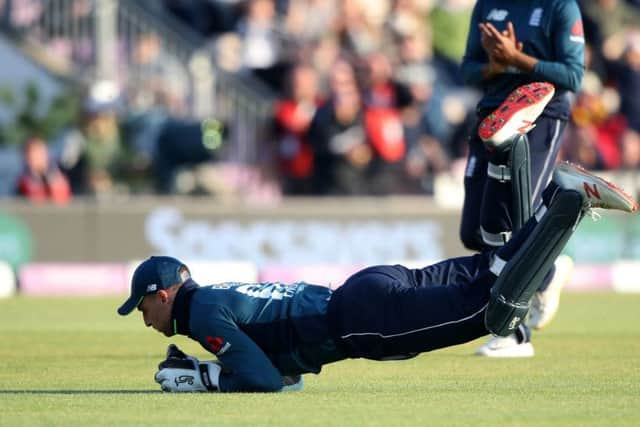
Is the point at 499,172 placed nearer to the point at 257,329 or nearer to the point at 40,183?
the point at 257,329

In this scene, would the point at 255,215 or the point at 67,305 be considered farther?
the point at 255,215

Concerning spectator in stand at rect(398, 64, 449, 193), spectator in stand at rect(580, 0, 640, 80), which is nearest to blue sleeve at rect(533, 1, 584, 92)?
spectator in stand at rect(398, 64, 449, 193)

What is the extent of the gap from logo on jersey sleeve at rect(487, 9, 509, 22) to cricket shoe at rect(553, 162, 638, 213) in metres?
2.50

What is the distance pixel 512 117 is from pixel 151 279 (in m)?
2.04

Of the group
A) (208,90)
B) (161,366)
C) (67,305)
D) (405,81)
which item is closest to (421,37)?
(405,81)

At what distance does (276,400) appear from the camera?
21.4 ft

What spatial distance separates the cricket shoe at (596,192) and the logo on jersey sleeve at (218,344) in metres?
1.65

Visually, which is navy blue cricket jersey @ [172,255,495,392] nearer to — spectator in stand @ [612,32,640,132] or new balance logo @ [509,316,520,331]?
new balance logo @ [509,316,520,331]

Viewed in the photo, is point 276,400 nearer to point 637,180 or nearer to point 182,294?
point 182,294

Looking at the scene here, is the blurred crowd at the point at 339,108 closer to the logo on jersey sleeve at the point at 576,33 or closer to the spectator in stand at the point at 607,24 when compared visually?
the spectator in stand at the point at 607,24

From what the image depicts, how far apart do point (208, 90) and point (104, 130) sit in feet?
6.15

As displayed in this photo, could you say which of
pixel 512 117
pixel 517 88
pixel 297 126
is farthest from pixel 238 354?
pixel 297 126

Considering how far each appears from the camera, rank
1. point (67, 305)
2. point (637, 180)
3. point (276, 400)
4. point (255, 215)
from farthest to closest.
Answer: point (637, 180) < point (255, 215) < point (67, 305) < point (276, 400)

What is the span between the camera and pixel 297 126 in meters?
Answer: 16.7
